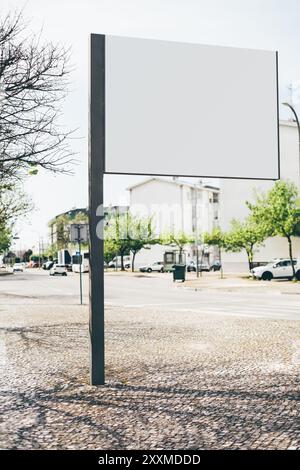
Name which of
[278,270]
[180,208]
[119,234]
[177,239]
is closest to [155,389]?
[278,270]

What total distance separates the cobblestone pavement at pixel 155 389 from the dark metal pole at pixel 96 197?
1.57 ft

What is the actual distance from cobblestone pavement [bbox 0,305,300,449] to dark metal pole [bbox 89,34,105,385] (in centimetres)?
48

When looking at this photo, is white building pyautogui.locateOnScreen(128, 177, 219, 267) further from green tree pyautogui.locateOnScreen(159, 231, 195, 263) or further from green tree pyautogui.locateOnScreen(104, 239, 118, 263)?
green tree pyautogui.locateOnScreen(159, 231, 195, 263)

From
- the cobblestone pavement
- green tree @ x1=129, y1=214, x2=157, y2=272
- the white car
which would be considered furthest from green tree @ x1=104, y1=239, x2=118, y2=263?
the cobblestone pavement

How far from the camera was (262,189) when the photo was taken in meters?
51.0

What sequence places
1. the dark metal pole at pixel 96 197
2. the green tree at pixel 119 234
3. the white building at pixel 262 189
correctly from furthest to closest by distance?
the green tree at pixel 119 234
the white building at pixel 262 189
the dark metal pole at pixel 96 197

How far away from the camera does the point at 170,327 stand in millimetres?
12117

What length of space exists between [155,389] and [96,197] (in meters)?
2.28

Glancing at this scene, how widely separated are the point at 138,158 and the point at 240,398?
116 inches

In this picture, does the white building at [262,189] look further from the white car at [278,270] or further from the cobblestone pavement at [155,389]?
the cobblestone pavement at [155,389]

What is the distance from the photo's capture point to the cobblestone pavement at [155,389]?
186 inches

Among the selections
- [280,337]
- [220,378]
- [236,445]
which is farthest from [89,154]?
[280,337]

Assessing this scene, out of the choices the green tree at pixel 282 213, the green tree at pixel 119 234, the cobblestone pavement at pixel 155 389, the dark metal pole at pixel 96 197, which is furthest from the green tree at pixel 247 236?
the dark metal pole at pixel 96 197

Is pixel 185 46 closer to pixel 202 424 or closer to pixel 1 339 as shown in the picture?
pixel 202 424
